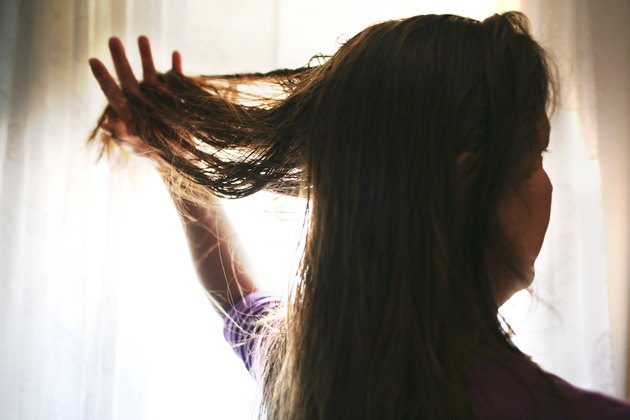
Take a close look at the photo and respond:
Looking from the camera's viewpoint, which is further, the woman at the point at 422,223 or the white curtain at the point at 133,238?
the white curtain at the point at 133,238

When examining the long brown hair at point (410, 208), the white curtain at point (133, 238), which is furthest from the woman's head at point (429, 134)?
Result: the white curtain at point (133, 238)

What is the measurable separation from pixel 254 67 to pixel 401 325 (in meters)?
0.68

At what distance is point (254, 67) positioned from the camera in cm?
95

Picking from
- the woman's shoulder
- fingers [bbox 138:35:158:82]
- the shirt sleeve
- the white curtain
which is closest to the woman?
the woman's shoulder

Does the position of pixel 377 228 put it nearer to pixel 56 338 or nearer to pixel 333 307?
pixel 333 307

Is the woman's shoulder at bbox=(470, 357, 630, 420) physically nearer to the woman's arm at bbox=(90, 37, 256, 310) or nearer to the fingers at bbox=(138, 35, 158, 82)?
the woman's arm at bbox=(90, 37, 256, 310)

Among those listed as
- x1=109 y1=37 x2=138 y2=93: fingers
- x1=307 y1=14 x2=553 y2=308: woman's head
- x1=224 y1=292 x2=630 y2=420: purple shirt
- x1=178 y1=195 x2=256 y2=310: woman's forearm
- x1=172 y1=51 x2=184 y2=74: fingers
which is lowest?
x1=224 y1=292 x2=630 y2=420: purple shirt

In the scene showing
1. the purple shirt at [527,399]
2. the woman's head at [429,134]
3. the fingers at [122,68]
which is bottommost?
the purple shirt at [527,399]

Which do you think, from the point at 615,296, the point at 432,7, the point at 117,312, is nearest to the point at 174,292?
the point at 117,312

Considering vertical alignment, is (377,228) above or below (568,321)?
above

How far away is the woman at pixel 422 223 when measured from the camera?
42 centimetres

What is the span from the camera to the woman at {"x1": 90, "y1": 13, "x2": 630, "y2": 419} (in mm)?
420

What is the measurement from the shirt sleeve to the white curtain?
200 millimetres

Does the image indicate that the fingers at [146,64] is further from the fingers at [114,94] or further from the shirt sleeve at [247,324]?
the shirt sleeve at [247,324]
